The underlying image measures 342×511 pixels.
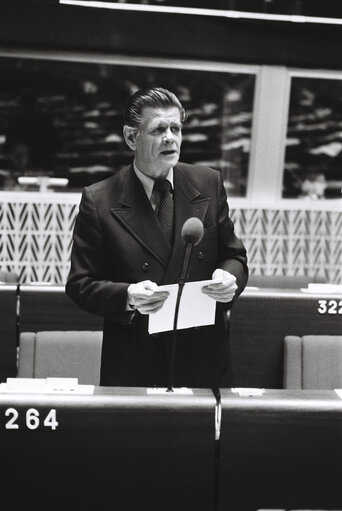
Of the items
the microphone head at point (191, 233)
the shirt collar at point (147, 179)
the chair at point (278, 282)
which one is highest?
the shirt collar at point (147, 179)

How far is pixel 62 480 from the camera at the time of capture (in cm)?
161

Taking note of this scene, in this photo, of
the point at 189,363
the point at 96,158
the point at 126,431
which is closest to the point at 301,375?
the point at 189,363

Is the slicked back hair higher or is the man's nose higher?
the slicked back hair

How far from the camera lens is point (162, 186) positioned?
2.12 m

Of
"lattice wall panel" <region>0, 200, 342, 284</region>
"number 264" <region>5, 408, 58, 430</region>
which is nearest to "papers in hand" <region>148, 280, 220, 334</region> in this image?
"number 264" <region>5, 408, 58, 430</region>

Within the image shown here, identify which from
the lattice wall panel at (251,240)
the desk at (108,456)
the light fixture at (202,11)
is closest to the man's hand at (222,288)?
the desk at (108,456)

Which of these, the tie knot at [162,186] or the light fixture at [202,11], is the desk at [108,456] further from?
the light fixture at [202,11]

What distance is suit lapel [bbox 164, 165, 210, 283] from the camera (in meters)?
2.03

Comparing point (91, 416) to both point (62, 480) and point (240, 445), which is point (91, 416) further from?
point (240, 445)

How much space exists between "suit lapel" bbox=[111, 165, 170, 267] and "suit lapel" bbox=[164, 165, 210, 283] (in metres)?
0.03

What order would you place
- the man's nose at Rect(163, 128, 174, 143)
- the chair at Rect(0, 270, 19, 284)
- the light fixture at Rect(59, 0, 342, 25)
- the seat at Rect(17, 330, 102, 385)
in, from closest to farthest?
the man's nose at Rect(163, 128, 174, 143), the seat at Rect(17, 330, 102, 385), the chair at Rect(0, 270, 19, 284), the light fixture at Rect(59, 0, 342, 25)

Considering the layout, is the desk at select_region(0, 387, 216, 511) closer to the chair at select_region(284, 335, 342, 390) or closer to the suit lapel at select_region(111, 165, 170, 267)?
the suit lapel at select_region(111, 165, 170, 267)

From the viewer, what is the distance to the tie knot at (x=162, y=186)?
211cm

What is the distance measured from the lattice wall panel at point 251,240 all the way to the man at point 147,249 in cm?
411
